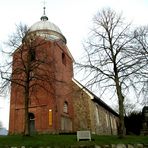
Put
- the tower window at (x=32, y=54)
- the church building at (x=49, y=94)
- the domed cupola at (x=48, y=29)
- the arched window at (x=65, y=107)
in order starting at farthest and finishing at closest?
the domed cupola at (x=48, y=29), the arched window at (x=65, y=107), the church building at (x=49, y=94), the tower window at (x=32, y=54)

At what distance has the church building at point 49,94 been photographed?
22359 millimetres

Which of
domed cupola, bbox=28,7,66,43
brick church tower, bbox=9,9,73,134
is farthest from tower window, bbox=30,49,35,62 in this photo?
domed cupola, bbox=28,7,66,43

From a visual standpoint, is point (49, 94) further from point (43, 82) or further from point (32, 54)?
point (32, 54)

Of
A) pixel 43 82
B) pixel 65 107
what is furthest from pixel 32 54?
pixel 65 107

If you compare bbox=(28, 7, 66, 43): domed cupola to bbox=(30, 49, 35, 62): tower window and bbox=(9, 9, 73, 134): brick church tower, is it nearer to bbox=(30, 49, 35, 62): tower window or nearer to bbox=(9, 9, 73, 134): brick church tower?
bbox=(9, 9, 73, 134): brick church tower

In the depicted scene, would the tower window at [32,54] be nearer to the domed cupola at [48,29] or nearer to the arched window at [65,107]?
the domed cupola at [48,29]

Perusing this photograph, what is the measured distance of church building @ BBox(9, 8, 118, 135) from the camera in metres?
22.4

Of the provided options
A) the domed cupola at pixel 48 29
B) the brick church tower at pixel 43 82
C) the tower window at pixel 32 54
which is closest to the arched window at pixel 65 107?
the brick church tower at pixel 43 82

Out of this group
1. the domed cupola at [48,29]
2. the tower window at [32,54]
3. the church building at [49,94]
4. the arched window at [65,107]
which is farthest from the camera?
the domed cupola at [48,29]

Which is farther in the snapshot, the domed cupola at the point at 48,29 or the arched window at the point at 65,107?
the domed cupola at the point at 48,29

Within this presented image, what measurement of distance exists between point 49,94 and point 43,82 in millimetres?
6352

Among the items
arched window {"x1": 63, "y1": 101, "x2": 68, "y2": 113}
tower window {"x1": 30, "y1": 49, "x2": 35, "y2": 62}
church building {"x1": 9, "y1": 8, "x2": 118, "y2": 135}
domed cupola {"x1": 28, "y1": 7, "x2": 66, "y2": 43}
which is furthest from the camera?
domed cupola {"x1": 28, "y1": 7, "x2": 66, "y2": 43}

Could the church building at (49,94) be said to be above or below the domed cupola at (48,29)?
below

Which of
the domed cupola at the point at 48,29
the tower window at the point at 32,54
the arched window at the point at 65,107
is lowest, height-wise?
the arched window at the point at 65,107
